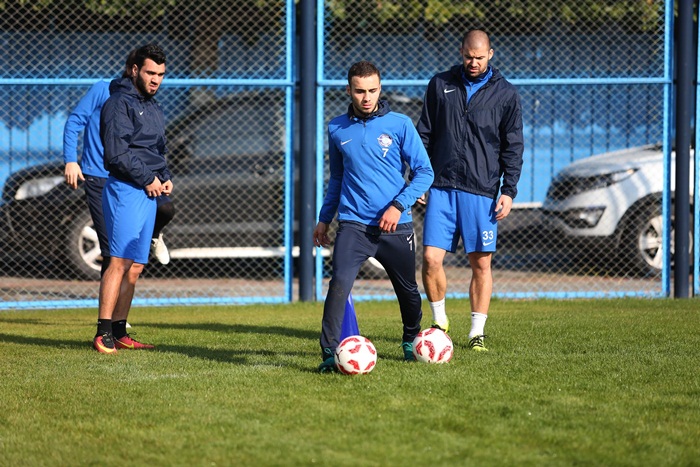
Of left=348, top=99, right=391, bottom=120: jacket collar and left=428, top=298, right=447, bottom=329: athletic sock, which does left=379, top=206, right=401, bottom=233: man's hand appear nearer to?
left=348, top=99, right=391, bottom=120: jacket collar

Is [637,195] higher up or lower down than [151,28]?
lower down

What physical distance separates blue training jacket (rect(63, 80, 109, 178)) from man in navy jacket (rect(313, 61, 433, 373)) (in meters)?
2.56

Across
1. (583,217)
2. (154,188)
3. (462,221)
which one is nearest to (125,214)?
(154,188)

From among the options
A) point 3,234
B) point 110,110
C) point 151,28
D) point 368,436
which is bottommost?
point 368,436

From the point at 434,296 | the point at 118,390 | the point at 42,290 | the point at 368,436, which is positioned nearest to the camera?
the point at 368,436

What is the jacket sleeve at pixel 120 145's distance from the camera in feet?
22.5

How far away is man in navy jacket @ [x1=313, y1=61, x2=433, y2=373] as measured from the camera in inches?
236

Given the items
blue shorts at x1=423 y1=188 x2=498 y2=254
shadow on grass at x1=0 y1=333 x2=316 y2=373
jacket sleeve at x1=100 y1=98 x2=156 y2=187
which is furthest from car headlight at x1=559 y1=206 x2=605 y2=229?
jacket sleeve at x1=100 y1=98 x2=156 y2=187

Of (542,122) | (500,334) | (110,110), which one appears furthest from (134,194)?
(542,122)

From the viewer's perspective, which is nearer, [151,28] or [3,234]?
[3,234]

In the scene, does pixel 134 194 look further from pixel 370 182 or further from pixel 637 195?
pixel 637 195

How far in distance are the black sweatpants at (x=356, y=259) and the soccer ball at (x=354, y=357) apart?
14 centimetres

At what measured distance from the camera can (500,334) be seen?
757 centimetres

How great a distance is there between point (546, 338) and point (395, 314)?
2.02m
